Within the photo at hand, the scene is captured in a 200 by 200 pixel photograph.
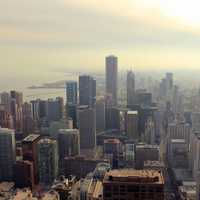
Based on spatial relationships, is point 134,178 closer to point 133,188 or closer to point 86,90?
point 133,188

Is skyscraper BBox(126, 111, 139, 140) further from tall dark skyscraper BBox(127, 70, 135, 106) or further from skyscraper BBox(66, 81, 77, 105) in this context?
skyscraper BBox(66, 81, 77, 105)

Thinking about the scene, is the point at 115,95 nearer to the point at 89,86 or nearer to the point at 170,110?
Answer: the point at 89,86

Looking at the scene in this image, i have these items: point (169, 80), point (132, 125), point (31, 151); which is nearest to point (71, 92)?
point (132, 125)

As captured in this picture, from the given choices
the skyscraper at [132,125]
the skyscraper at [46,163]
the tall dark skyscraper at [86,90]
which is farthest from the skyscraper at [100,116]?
the skyscraper at [46,163]

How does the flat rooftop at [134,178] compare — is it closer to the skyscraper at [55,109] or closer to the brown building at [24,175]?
the brown building at [24,175]

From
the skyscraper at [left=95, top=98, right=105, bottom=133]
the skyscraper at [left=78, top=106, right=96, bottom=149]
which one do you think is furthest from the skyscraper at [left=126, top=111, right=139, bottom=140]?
the skyscraper at [left=78, top=106, right=96, bottom=149]
